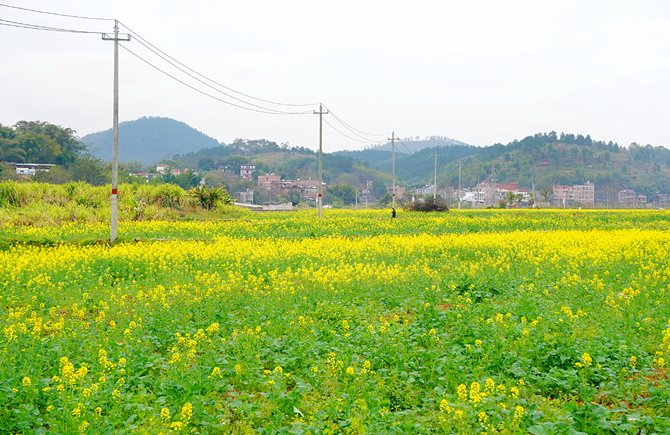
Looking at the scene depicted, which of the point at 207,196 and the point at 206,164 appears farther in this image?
the point at 206,164

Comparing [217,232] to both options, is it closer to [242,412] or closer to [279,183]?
[242,412]

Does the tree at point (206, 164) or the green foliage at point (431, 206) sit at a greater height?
the tree at point (206, 164)

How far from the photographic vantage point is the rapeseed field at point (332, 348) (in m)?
4.24

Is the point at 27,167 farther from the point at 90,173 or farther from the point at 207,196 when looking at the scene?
the point at 207,196

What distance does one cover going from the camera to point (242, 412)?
4426 mm

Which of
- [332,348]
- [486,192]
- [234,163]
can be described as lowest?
[332,348]

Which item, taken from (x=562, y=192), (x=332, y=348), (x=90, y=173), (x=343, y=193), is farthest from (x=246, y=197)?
(x=562, y=192)

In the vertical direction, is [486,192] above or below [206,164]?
below

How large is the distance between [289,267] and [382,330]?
528 centimetres

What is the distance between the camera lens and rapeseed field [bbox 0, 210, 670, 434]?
4242 millimetres

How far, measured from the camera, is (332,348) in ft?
19.5

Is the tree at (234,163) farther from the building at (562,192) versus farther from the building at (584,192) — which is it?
the building at (584,192)

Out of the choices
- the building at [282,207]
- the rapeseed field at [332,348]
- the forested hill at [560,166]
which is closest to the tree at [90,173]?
the building at [282,207]

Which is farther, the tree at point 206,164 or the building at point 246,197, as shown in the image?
the tree at point 206,164
